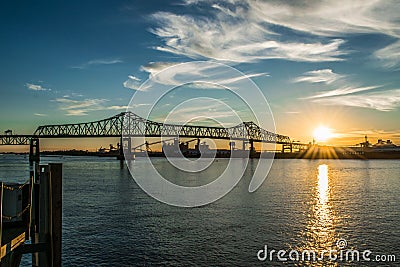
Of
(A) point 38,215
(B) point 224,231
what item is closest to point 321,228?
(B) point 224,231

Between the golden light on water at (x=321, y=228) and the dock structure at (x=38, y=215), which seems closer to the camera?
the dock structure at (x=38, y=215)

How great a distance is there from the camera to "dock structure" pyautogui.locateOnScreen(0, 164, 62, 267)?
10383 mm

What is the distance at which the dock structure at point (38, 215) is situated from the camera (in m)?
10.4

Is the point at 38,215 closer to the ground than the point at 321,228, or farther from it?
farther from it

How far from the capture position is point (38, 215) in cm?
1118

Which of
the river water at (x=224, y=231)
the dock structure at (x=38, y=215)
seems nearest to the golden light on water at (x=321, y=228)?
the river water at (x=224, y=231)

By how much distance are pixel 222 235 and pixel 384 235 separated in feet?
31.6

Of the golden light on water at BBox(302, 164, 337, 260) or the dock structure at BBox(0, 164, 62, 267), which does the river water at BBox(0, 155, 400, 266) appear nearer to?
the golden light on water at BBox(302, 164, 337, 260)

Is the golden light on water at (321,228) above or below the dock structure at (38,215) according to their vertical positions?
below

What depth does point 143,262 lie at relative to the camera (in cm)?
1808

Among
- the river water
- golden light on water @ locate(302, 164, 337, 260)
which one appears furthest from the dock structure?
golden light on water @ locate(302, 164, 337, 260)

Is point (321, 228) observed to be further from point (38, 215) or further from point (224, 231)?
point (38, 215)

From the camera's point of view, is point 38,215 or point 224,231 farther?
point 224,231

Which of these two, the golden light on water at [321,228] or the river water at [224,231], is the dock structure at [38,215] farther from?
the golden light on water at [321,228]
